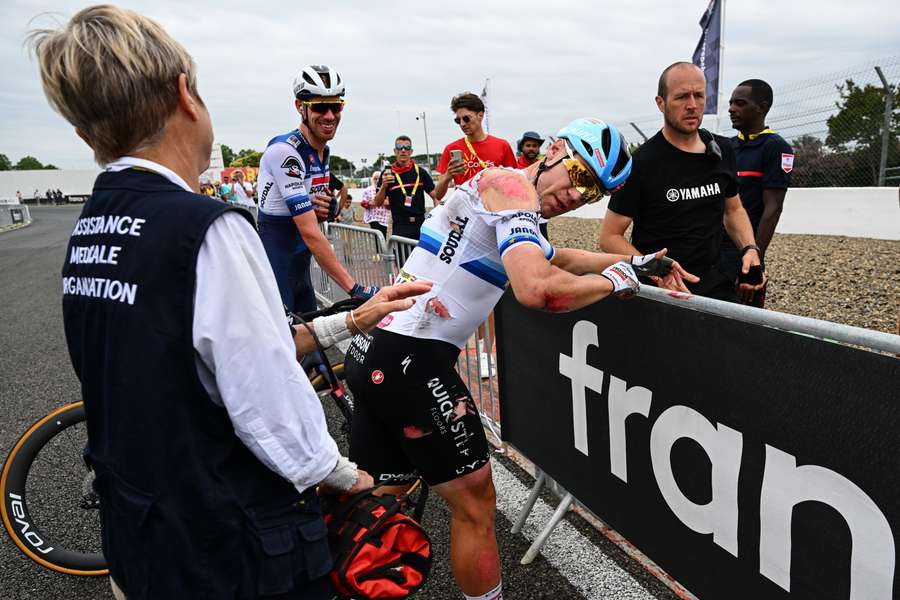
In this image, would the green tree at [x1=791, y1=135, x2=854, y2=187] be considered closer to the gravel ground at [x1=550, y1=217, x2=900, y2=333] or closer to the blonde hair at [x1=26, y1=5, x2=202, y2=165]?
the gravel ground at [x1=550, y1=217, x2=900, y2=333]

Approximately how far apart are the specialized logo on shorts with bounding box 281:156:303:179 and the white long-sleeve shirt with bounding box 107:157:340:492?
8.62 feet

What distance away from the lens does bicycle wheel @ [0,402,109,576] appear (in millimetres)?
2779

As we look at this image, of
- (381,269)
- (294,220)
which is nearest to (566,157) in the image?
(294,220)

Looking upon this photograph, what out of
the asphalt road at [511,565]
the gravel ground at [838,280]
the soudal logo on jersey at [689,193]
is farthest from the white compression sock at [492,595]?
the gravel ground at [838,280]

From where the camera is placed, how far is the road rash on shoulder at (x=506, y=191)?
1.90m

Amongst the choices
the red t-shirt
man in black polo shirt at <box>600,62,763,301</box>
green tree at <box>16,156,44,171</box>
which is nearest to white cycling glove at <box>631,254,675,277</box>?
man in black polo shirt at <box>600,62,763,301</box>

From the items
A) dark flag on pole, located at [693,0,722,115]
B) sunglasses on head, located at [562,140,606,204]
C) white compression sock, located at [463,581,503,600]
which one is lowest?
white compression sock, located at [463,581,503,600]

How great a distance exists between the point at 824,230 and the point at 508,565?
1248cm

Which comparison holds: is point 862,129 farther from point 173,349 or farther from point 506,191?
point 173,349

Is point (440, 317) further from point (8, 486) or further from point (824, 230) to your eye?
point (824, 230)

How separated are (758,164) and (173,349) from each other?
4415 mm

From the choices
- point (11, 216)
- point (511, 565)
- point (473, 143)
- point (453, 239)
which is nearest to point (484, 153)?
point (473, 143)

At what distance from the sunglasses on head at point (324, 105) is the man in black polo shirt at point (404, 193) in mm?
5000

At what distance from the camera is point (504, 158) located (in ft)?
21.1
